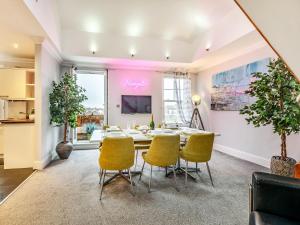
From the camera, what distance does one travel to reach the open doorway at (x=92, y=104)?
5785 mm

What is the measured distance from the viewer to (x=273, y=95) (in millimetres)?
2834

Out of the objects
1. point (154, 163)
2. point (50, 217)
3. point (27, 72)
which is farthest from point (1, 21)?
point (154, 163)

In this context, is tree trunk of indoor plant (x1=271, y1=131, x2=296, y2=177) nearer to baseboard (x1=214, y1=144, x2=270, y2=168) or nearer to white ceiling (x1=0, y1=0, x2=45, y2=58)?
baseboard (x1=214, y1=144, x2=270, y2=168)

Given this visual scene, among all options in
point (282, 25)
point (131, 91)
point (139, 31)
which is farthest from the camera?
point (131, 91)

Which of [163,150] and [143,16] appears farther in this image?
[143,16]

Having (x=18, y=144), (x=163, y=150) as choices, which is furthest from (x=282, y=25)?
(x=18, y=144)

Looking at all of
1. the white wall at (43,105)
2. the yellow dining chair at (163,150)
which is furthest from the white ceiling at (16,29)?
the yellow dining chair at (163,150)

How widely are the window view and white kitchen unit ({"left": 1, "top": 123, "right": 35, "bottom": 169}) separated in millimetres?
1960

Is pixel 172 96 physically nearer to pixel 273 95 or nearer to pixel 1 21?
pixel 273 95

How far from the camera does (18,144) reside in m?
3.79

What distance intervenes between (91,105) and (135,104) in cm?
137

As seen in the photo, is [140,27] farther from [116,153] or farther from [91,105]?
[116,153]

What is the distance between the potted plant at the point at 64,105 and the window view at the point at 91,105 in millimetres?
1092

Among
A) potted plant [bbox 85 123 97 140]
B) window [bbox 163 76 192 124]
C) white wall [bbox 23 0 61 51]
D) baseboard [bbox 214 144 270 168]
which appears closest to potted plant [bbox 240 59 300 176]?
baseboard [bbox 214 144 270 168]
